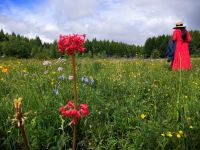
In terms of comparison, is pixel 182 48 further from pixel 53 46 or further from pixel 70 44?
pixel 53 46

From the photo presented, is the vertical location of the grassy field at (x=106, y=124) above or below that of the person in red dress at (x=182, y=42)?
below

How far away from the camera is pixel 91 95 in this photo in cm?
432

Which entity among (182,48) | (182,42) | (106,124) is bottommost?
(106,124)

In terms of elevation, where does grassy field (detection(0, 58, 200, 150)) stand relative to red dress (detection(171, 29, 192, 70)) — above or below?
below

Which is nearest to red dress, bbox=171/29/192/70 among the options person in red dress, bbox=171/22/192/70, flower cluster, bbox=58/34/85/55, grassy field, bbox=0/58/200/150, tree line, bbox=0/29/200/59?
person in red dress, bbox=171/22/192/70

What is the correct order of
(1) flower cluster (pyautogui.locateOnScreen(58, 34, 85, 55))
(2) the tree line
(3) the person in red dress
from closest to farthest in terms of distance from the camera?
(1) flower cluster (pyautogui.locateOnScreen(58, 34, 85, 55)), (3) the person in red dress, (2) the tree line

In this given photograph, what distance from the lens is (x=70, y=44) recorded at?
1.84 meters

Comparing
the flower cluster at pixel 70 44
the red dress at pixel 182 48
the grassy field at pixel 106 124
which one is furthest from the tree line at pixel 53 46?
the flower cluster at pixel 70 44

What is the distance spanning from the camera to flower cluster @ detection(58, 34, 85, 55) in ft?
5.98

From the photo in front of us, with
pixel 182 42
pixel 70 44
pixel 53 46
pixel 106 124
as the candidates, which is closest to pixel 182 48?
pixel 182 42

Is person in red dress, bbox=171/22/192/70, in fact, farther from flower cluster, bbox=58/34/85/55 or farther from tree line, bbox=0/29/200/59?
tree line, bbox=0/29/200/59

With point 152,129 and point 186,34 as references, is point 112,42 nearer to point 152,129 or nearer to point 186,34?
point 186,34

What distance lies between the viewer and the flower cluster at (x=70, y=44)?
182cm

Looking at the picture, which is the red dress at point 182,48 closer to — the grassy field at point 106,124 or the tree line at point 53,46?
the grassy field at point 106,124
